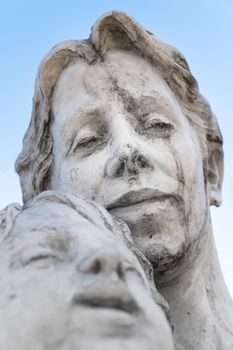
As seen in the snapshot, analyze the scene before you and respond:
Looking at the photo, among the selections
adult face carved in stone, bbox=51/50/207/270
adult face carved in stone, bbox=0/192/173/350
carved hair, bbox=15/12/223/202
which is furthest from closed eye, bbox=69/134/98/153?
adult face carved in stone, bbox=0/192/173/350

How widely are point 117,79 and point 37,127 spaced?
0.50 metres

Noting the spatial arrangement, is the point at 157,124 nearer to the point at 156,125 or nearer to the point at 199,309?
the point at 156,125

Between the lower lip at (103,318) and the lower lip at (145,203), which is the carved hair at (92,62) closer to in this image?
the lower lip at (145,203)

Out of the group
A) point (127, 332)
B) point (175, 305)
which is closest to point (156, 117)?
point (175, 305)

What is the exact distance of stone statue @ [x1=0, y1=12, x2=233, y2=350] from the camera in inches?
121

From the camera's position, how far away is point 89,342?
1841mm

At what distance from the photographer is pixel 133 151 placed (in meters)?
3.14

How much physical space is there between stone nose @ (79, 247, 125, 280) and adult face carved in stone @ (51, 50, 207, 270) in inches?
36.9

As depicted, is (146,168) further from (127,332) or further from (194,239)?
(127,332)

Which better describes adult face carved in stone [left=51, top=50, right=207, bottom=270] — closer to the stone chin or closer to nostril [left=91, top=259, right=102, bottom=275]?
the stone chin

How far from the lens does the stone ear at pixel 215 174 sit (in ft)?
12.3

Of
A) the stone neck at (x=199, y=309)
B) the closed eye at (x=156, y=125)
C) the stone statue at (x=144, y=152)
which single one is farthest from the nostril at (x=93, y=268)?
the closed eye at (x=156, y=125)

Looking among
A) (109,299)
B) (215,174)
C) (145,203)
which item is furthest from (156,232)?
(109,299)

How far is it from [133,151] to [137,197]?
212mm
